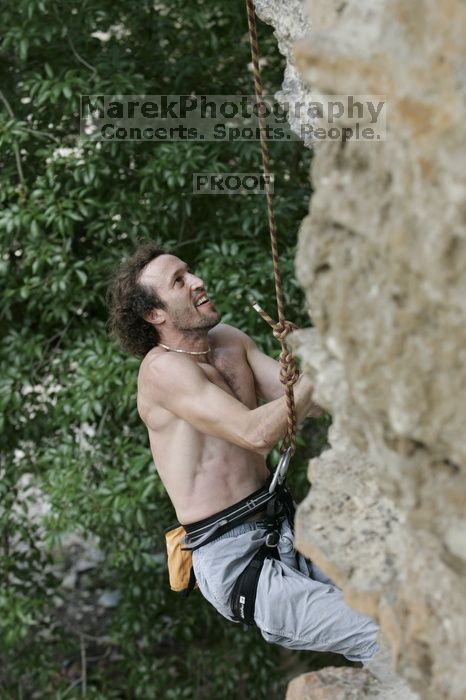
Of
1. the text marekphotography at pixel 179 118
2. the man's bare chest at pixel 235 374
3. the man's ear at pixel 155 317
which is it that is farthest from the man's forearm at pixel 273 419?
the text marekphotography at pixel 179 118

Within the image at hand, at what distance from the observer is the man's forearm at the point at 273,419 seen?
246 cm

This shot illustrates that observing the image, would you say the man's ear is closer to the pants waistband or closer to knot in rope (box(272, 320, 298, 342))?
knot in rope (box(272, 320, 298, 342))

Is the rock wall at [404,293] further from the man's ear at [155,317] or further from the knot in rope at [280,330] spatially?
the man's ear at [155,317]

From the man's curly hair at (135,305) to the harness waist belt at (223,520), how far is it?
0.54 meters

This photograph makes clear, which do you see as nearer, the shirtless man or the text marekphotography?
the shirtless man

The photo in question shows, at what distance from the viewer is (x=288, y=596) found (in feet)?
8.59

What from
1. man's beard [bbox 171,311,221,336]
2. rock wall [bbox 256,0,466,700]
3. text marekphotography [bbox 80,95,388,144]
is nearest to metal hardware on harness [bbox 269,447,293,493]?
man's beard [bbox 171,311,221,336]

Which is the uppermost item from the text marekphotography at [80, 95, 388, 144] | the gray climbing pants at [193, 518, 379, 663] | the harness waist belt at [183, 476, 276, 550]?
the text marekphotography at [80, 95, 388, 144]

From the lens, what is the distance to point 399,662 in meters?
1.70

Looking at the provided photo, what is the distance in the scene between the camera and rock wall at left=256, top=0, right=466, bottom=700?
132 cm

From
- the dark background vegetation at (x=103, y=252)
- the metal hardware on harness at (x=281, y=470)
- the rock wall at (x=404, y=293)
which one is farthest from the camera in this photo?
the dark background vegetation at (x=103, y=252)

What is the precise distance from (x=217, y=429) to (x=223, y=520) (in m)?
0.31

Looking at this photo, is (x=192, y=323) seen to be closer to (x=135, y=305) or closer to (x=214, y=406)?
(x=135, y=305)

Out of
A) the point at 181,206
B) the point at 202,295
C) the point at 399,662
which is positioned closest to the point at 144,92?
the point at 181,206
